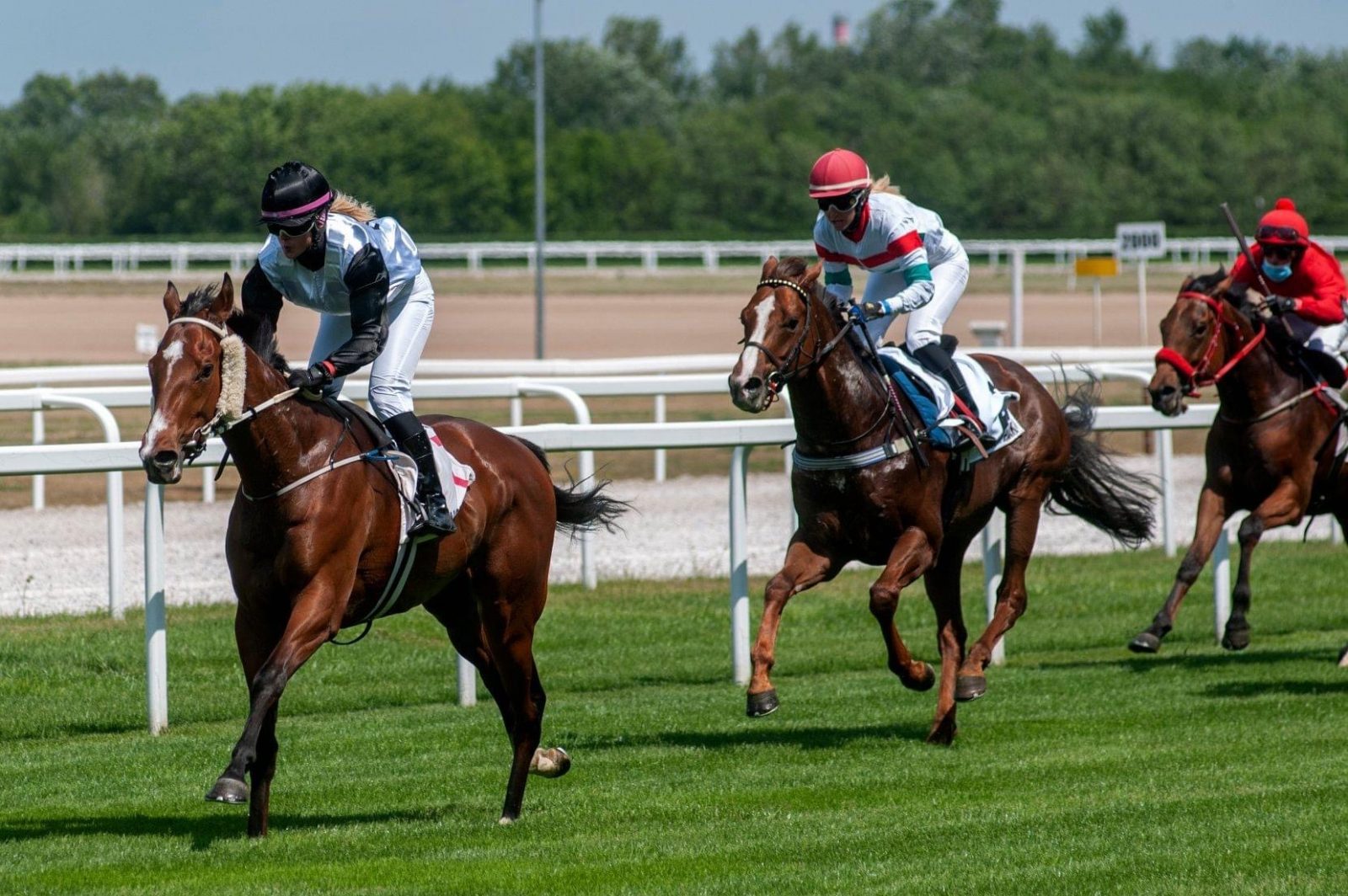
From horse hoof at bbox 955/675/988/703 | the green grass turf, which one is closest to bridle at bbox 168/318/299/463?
the green grass turf

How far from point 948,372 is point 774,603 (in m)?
1.19

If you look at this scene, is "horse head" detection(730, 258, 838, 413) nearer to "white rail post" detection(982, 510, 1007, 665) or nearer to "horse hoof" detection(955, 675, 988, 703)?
"horse hoof" detection(955, 675, 988, 703)

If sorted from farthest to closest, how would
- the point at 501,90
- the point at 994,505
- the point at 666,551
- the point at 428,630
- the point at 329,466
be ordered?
the point at 501,90 < the point at 666,551 < the point at 428,630 < the point at 994,505 < the point at 329,466

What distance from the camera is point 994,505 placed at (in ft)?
25.4

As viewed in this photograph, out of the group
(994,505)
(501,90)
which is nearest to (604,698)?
(994,505)

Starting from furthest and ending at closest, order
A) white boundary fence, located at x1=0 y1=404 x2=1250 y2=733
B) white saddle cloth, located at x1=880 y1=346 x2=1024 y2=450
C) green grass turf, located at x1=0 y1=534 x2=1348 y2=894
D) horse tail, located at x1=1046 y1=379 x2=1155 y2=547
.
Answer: horse tail, located at x1=1046 y1=379 x2=1155 y2=547
white saddle cloth, located at x1=880 y1=346 x2=1024 y2=450
white boundary fence, located at x1=0 y1=404 x2=1250 y2=733
green grass turf, located at x1=0 y1=534 x2=1348 y2=894

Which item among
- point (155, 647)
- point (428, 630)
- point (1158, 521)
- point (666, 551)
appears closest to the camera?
point (155, 647)

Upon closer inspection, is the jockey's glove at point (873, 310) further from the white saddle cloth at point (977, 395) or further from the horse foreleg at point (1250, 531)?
the horse foreleg at point (1250, 531)

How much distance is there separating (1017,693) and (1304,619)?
2542 mm

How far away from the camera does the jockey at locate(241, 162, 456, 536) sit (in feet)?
17.4

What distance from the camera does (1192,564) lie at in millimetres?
8164

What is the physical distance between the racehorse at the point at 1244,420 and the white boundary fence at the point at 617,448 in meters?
0.65

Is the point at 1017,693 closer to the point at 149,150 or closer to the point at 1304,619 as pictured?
the point at 1304,619

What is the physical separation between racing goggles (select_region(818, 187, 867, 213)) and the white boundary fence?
4.85 ft
